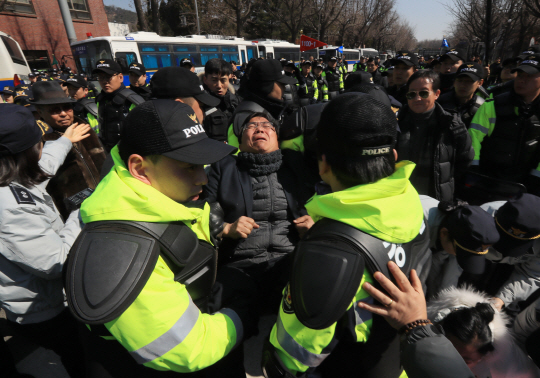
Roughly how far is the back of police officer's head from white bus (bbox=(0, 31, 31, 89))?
13.5 meters

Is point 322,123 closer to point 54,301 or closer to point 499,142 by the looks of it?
point 54,301

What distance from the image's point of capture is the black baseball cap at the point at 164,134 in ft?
3.73

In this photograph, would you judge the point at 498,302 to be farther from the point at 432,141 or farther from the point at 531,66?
the point at 531,66

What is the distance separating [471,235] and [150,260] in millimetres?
1638

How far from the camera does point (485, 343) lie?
137 cm

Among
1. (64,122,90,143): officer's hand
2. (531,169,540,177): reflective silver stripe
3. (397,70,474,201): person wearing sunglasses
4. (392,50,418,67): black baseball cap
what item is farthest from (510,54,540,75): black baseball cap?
(64,122,90,143): officer's hand

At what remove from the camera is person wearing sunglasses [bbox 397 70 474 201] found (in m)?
2.90

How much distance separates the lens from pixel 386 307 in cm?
108

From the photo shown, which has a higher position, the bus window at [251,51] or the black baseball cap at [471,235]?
the bus window at [251,51]

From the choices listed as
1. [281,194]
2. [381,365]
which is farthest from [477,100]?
[381,365]

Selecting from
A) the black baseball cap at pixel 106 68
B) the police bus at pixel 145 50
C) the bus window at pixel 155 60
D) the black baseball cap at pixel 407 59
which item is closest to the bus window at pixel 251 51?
the police bus at pixel 145 50

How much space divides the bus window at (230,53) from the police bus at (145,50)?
0.56m

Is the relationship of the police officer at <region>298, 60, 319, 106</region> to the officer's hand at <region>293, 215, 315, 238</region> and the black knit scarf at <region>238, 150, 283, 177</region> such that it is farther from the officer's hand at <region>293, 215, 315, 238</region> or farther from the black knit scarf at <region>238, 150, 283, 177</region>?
the officer's hand at <region>293, 215, 315, 238</region>

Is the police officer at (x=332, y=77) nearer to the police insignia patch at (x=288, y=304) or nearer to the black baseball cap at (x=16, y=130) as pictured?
the black baseball cap at (x=16, y=130)
